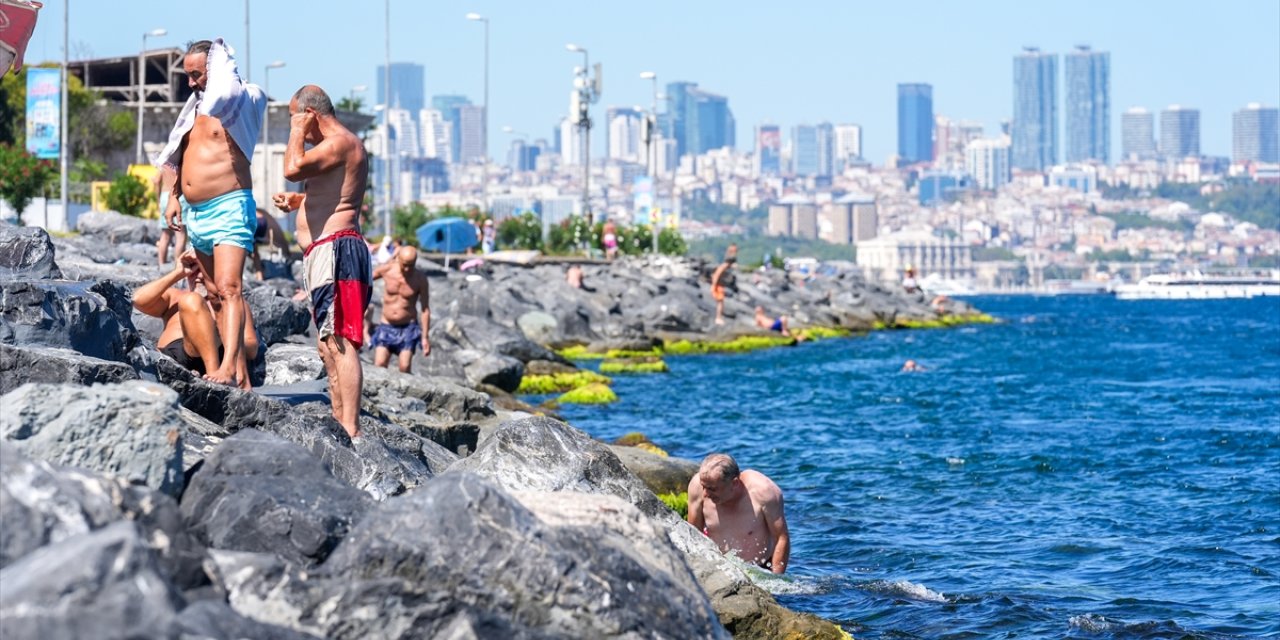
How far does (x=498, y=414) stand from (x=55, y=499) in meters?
9.87

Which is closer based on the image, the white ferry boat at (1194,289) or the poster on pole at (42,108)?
the poster on pole at (42,108)

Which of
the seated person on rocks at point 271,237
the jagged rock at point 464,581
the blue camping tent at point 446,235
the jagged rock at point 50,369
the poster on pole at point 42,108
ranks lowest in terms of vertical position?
the jagged rock at point 464,581

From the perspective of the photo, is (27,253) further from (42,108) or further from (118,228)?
(42,108)

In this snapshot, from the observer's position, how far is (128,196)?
1570 inches

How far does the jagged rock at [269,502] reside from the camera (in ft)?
19.8

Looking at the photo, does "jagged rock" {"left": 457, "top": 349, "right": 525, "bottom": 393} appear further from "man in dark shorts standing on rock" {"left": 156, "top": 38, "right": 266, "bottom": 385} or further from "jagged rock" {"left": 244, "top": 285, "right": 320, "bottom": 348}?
"man in dark shorts standing on rock" {"left": 156, "top": 38, "right": 266, "bottom": 385}

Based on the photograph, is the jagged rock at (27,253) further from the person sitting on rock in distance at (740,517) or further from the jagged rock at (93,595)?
the jagged rock at (93,595)

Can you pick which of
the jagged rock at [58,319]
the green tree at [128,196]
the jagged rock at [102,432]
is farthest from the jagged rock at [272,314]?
the green tree at [128,196]

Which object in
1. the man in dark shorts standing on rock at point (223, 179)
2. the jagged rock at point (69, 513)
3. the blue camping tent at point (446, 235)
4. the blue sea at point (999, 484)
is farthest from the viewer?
the blue camping tent at point (446, 235)

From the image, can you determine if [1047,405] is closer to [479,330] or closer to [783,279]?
[479,330]

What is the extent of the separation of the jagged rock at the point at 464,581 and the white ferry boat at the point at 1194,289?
7039 inches

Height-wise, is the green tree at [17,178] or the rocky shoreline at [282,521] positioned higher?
the green tree at [17,178]

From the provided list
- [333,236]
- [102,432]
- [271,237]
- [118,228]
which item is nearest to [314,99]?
[333,236]

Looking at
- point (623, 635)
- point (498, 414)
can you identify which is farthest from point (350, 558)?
point (498, 414)
